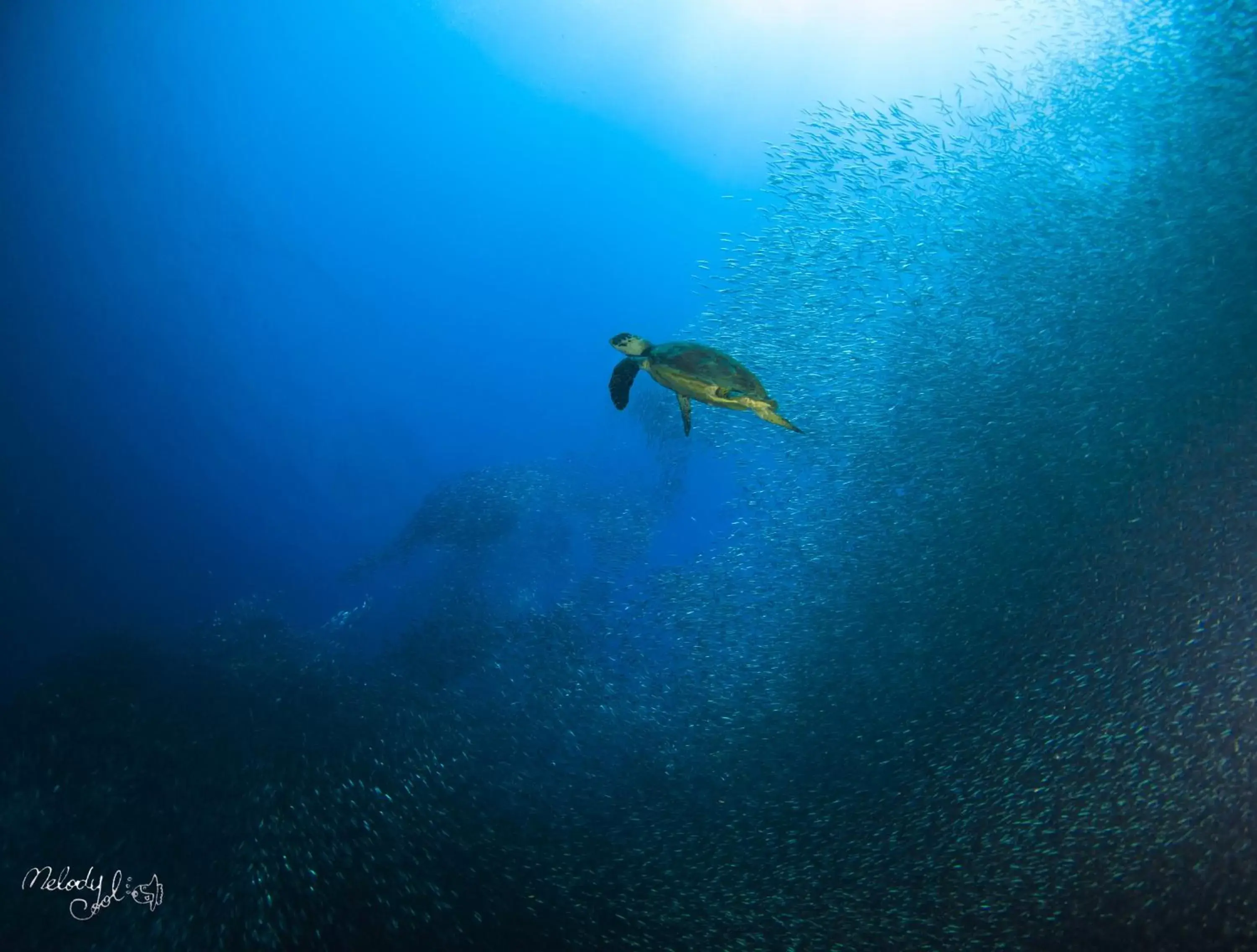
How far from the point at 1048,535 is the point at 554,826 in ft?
21.1

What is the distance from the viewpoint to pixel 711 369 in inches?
119

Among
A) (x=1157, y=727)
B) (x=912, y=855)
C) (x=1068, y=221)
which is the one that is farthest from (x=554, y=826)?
(x=1068, y=221)

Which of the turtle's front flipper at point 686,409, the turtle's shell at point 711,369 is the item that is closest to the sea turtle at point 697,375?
the turtle's shell at point 711,369

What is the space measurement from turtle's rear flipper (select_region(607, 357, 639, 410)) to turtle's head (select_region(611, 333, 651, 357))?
0.05 metres

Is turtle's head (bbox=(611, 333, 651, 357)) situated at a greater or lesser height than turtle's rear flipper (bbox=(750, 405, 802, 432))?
greater

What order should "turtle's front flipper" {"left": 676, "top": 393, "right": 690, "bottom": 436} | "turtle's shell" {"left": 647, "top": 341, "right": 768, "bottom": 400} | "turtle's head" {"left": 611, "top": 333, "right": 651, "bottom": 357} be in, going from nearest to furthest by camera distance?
"turtle's shell" {"left": 647, "top": 341, "right": 768, "bottom": 400}, "turtle's head" {"left": 611, "top": 333, "right": 651, "bottom": 357}, "turtle's front flipper" {"left": 676, "top": 393, "right": 690, "bottom": 436}

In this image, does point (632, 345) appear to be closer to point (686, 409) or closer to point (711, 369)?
point (711, 369)

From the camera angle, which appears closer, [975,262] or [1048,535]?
[1048,535]

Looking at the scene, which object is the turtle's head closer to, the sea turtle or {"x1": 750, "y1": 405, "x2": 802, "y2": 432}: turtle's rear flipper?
the sea turtle

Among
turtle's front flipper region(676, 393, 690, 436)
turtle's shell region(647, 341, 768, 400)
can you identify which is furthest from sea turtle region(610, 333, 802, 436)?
turtle's front flipper region(676, 393, 690, 436)

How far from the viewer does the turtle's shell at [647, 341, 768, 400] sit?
298 centimetres

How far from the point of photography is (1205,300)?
22.7 ft

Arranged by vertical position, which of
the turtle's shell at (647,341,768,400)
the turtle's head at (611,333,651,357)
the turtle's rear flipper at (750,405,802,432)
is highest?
the turtle's head at (611,333,651,357)

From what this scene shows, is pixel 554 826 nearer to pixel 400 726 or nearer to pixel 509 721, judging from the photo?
pixel 509 721
